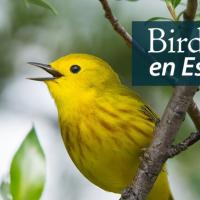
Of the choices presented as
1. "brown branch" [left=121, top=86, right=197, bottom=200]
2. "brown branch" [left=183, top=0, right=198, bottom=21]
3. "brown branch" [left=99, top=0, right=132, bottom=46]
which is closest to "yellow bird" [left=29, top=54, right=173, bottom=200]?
"brown branch" [left=121, top=86, right=197, bottom=200]

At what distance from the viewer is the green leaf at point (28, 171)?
4.58ft

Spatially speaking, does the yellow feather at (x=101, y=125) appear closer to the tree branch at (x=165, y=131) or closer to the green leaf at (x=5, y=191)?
the tree branch at (x=165, y=131)

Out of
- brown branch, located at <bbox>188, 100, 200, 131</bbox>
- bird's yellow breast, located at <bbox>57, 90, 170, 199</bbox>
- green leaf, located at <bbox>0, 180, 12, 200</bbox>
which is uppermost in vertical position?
brown branch, located at <bbox>188, 100, 200, 131</bbox>

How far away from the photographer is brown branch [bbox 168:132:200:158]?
147 centimetres

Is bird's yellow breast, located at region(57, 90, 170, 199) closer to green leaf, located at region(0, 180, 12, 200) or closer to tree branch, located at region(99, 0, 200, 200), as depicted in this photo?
tree branch, located at region(99, 0, 200, 200)

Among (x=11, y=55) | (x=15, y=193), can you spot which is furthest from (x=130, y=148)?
(x=11, y=55)

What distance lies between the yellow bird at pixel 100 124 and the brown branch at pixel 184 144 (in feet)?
2.73

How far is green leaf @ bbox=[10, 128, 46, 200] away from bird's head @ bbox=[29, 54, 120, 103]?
0.94 meters

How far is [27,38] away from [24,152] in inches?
83.2

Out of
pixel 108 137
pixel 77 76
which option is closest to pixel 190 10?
pixel 108 137

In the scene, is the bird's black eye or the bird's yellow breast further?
the bird's black eye

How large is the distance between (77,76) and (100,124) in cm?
28

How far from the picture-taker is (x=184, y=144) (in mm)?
1504

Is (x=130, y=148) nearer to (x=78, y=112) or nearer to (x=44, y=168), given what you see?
(x=78, y=112)
